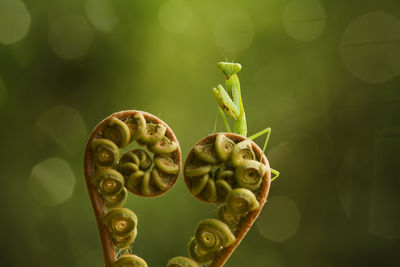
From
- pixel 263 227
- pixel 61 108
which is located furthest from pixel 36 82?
pixel 263 227

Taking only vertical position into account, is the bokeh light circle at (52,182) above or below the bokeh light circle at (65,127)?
below

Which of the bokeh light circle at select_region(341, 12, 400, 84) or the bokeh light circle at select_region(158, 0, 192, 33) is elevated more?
the bokeh light circle at select_region(158, 0, 192, 33)

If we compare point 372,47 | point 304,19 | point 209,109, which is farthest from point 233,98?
point 372,47

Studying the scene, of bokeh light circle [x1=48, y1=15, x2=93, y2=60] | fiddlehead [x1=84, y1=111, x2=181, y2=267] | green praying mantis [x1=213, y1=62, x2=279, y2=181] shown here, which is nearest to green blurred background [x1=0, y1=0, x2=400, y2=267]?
bokeh light circle [x1=48, y1=15, x2=93, y2=60]

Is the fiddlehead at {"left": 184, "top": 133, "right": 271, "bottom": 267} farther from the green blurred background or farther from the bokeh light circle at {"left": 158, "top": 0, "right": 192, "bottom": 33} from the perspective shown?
the bokeh light circle at {"left": 158, "top": 0, "right": 192, "bottom": 33}

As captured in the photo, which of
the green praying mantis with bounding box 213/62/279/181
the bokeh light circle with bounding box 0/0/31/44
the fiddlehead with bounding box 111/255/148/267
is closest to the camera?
the fiddlehead with bounding box 111/255/148/267

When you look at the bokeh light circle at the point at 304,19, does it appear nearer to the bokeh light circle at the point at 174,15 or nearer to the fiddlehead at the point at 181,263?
the bokeh light circle at the point at 174,15

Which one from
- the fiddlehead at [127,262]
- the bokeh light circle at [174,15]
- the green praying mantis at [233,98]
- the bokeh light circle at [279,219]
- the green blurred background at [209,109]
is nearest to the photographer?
the fiddlehead at [127,262]

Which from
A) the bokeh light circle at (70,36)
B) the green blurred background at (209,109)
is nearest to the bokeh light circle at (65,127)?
the green blurred background at (209,109)
